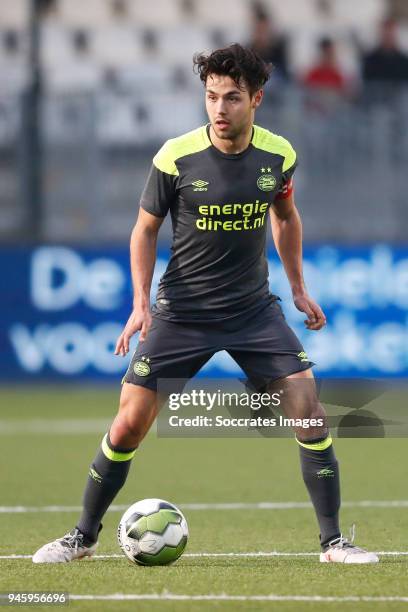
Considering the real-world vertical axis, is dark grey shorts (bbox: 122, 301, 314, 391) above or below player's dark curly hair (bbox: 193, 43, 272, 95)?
below

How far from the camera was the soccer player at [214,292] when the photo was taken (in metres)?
6.19

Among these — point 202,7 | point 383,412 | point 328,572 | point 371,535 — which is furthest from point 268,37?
point 328,572

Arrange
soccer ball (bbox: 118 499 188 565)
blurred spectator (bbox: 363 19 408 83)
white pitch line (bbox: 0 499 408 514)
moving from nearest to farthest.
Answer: soccer ball (bbox: 118 499 188 565) < white pitch line (bbox: 0 499 408 514) < blurred spectator (bbox: 363 19 408 83)

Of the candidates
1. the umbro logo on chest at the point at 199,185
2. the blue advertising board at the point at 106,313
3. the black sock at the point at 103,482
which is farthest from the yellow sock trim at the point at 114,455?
the blue advertising board at the point at 106,313

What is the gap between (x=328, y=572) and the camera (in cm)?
591

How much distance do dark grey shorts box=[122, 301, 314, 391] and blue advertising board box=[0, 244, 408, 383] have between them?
27.5 feet

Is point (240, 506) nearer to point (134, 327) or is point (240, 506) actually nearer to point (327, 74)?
point (134, 327)

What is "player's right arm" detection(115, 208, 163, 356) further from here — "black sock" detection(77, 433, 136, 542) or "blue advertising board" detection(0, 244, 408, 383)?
"blue advertising board" detection(0, 244, 408, 383)

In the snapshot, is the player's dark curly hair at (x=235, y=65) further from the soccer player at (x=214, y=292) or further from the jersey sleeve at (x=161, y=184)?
the jersey sleeve at (x=161, y=184)

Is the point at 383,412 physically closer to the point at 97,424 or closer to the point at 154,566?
the point at 154,566

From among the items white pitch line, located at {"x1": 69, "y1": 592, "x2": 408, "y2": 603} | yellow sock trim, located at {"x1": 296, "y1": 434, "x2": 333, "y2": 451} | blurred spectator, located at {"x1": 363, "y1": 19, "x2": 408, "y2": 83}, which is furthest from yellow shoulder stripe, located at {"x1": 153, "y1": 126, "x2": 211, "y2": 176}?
blurred spectator, located at {"x1": 363, "y1": 19, "x2": 408, "y2": 83}

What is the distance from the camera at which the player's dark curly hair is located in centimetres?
606

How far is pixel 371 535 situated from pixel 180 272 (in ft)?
6.00

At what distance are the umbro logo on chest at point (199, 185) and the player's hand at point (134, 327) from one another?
595mm
